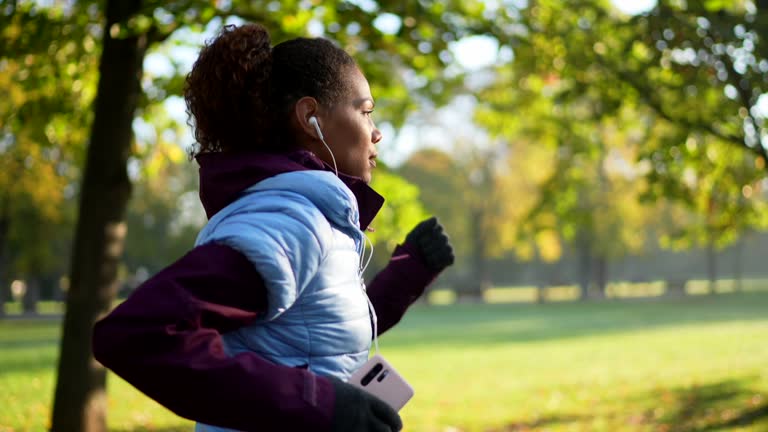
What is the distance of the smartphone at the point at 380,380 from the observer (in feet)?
6.26

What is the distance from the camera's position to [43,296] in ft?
153

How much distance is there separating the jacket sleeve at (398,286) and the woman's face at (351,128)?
0.68 metres

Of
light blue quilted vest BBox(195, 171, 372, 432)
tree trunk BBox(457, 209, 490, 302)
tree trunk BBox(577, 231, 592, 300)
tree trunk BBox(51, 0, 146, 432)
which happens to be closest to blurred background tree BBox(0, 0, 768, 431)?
tree trunk BBox(51, 0, 146, 432)

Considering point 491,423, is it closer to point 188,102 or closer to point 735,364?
point 735,364

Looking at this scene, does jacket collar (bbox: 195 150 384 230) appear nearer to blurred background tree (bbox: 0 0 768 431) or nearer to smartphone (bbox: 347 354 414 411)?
smartphone (bbox: 347 354 414 411)

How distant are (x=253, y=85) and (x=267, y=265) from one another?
50 centimetres

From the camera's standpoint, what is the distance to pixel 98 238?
743 cm

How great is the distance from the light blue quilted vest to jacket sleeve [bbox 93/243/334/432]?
5 centimetres

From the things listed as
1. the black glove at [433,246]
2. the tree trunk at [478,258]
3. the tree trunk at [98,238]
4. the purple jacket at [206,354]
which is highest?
the purple jacket at [206,354]

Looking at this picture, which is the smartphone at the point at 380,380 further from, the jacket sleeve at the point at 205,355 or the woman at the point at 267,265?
the jacket sleeve at the point at 205,355

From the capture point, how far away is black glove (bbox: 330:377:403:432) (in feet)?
5.49

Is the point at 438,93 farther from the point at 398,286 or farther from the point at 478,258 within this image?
the point at 478,258

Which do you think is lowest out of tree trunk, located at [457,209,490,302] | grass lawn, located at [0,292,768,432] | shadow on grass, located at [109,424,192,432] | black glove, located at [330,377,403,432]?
tree trunk, located at [457,209,490,302]

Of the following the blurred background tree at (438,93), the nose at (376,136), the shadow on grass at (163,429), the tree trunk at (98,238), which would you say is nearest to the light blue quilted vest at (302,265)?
the nose at (376,136)
